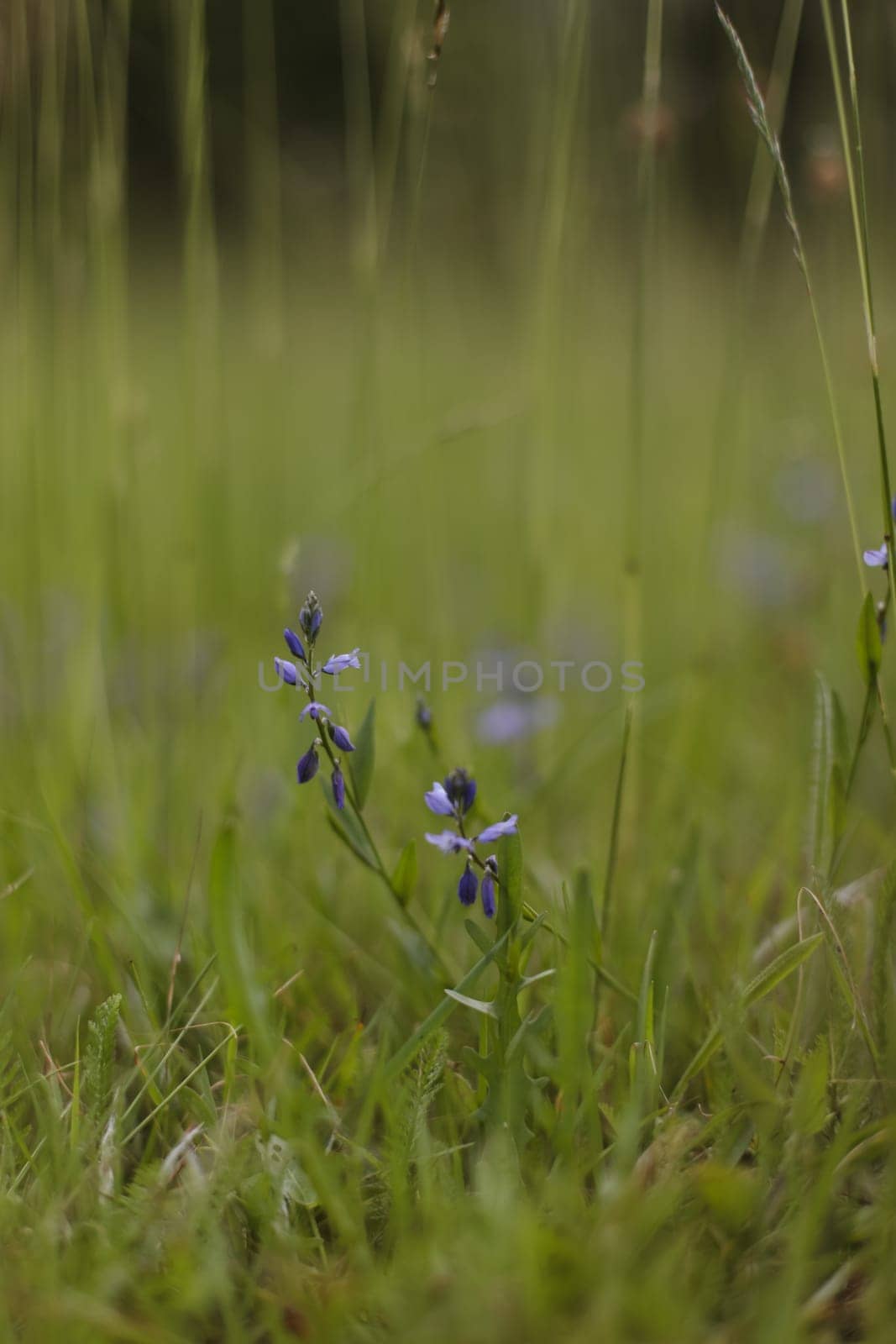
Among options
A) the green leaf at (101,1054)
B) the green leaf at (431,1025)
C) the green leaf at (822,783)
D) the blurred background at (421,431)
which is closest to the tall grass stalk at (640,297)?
the blurred background at (421,431)

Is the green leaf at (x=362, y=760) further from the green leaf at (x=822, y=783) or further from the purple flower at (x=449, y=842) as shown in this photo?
the green leaf at (x=822, y=783)

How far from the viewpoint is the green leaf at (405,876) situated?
0.68 m

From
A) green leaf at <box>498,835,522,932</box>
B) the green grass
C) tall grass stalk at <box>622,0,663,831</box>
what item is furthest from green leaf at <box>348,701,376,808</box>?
tall grass stalk at <box>622,0,663,831</box>

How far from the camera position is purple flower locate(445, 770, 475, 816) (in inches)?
24.8

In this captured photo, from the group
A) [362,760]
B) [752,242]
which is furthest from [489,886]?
[752,242]

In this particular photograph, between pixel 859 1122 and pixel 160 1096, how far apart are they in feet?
1.39

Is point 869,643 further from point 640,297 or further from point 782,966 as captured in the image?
point 640,297

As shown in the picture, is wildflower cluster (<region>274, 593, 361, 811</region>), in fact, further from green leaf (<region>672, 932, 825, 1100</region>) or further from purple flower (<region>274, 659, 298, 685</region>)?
green leaf (<region>672, 932, 825, 1100</region>)

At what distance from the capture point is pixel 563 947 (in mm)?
703

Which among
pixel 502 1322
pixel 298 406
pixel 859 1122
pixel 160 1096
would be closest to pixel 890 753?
pixel 859 1122

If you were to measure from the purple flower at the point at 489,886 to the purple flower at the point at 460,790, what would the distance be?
0.11 feet

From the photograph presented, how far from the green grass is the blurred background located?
0.01 meters

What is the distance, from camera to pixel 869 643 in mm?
650

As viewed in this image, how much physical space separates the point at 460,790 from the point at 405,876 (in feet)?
0.29
